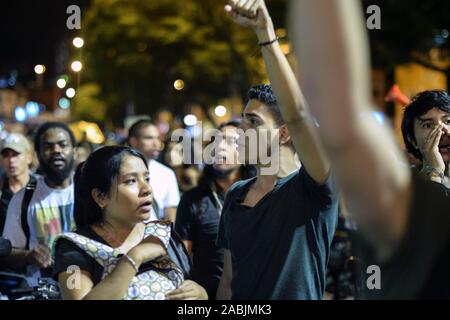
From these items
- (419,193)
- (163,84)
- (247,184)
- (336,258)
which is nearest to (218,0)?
(163,84)

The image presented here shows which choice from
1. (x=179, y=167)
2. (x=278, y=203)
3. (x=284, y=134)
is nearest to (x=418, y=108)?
(x=284, y=134)

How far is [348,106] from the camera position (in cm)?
166

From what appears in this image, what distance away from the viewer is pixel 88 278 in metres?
3.39

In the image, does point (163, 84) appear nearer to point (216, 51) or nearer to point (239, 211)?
point (216, 51)

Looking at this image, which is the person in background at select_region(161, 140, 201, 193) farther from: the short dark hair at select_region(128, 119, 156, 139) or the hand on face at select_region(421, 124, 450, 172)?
the hand on face at select_region(421, 124, 450, 172)

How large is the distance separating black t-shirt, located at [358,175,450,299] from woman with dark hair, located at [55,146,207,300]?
136 centimetres

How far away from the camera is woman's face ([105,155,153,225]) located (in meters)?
3.66

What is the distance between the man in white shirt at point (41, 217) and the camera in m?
6.03

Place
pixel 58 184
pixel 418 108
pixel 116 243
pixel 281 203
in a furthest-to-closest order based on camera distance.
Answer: pixel 58 184
pixel 418 108
pixel 116 243
pixel 281 203

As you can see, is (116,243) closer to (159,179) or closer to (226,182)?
(226,182)

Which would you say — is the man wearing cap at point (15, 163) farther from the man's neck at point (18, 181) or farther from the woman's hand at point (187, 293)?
the woman's hand at point (187, 293)

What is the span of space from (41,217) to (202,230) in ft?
3.97

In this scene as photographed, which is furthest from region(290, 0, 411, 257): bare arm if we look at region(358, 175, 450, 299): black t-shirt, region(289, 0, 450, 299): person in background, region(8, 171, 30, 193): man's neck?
region(8, 171, 30, 193): man's neck

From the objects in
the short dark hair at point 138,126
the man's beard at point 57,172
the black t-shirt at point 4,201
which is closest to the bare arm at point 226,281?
the black t-shirt at point 4,201
